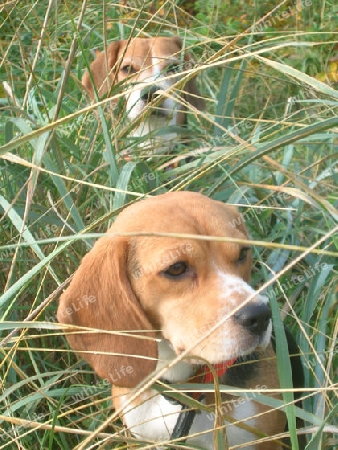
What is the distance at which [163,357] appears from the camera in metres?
2.47

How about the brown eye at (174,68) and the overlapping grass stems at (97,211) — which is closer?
the overlapping grass stems at (97,211)

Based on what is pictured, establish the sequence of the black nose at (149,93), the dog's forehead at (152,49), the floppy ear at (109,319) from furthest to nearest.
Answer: the dog's forehead at (152,49) < the black nose at (149,93) < the floppy ear at (109,319)

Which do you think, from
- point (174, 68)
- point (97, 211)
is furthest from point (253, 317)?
point (174, 68)

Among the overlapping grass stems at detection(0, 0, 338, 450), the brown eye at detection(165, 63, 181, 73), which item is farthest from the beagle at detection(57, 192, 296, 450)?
the brown eye at detection(165, 63, 181, 73)

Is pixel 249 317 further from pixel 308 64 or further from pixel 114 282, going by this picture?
pixel 308 64

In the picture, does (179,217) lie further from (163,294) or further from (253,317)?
(253,317)

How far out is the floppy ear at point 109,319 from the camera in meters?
2.21

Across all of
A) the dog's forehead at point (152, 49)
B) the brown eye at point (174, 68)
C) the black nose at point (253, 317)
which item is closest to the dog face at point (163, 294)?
the black nose at point (253, 317)

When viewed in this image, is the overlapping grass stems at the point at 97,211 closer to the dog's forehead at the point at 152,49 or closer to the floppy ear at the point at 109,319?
the floppy ear at the point at 109,319

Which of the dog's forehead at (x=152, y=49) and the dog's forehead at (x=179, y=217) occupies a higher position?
Result: the dog's forehead at (x=179, y=217)

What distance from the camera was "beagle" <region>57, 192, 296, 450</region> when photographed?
2.12 meters

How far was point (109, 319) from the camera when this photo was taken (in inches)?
89.0

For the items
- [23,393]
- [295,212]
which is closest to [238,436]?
[23,393]

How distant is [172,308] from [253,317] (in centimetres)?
31
